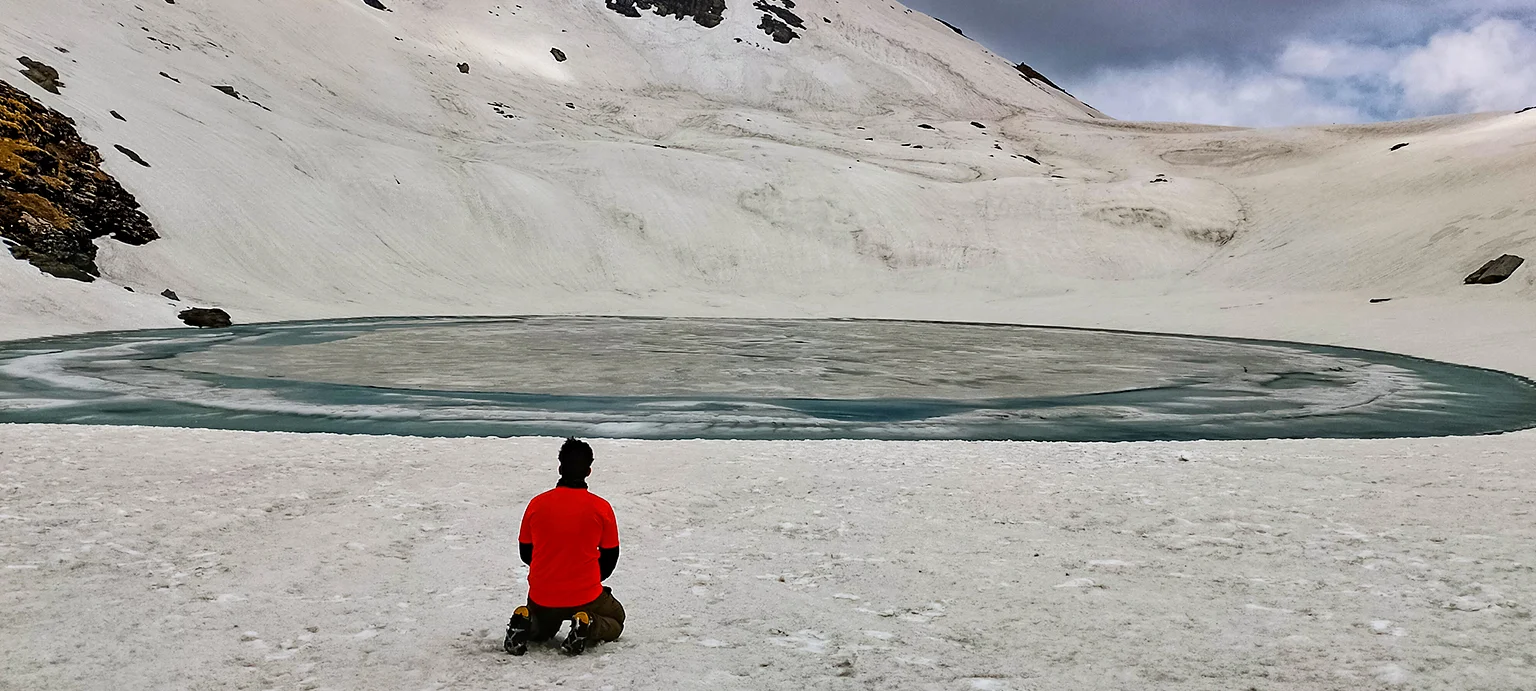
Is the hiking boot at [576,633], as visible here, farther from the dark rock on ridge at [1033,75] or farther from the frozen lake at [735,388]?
the dark rock on ridge at [1033,75]

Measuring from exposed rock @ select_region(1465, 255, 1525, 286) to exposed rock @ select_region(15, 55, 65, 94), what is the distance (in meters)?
42.6

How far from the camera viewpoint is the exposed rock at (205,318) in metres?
25.8

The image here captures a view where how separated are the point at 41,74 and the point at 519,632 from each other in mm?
37354

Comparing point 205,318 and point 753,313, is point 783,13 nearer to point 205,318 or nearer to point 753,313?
point 753,313

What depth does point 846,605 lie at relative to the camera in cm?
528

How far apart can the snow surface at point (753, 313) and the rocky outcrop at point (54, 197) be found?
39.2 inches

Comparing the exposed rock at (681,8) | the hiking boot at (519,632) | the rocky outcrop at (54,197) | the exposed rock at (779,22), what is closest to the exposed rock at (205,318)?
the rocky outcrop at (54,197)

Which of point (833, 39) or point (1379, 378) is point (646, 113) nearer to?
point (833, 39)

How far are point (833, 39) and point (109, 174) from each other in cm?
6405

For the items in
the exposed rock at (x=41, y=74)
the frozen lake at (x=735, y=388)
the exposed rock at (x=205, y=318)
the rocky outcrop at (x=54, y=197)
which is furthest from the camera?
the exposed rock at (x=41, y=74)

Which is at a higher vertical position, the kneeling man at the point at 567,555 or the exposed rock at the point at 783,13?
the exposed rock at the point at 783,13

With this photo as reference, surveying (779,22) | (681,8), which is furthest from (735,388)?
(681,8)

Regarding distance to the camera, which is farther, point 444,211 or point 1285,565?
point 444,211

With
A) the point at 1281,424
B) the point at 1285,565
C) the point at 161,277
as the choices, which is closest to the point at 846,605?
the point at 1285,565
